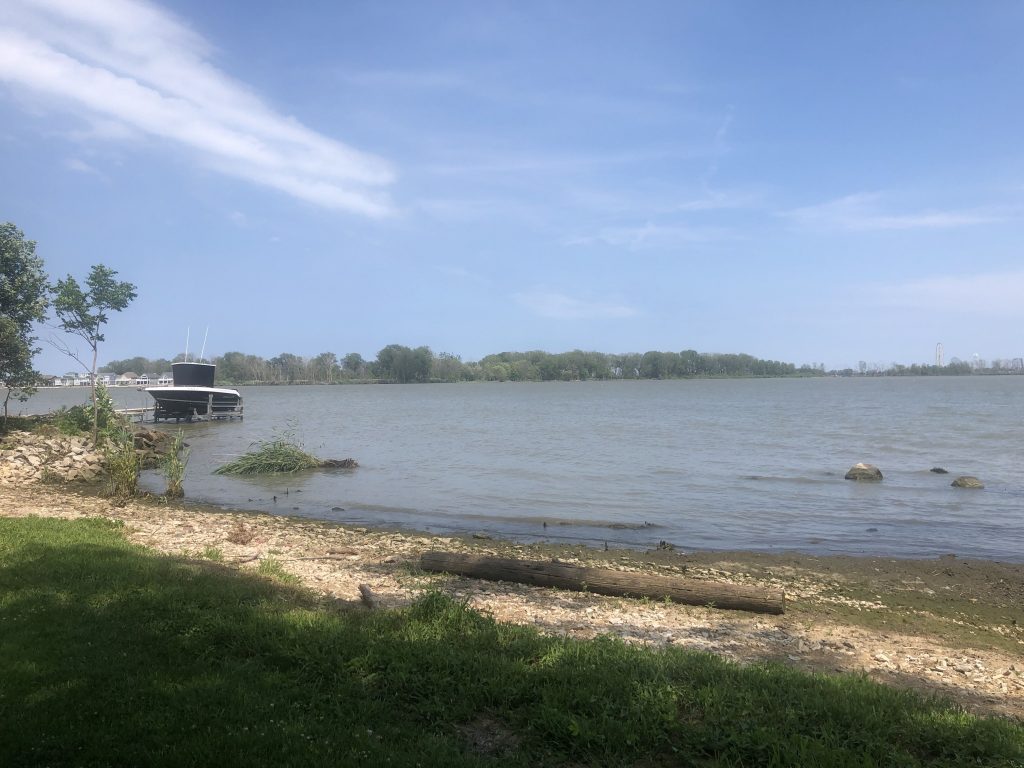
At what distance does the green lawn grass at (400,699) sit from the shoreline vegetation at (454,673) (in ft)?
0.06

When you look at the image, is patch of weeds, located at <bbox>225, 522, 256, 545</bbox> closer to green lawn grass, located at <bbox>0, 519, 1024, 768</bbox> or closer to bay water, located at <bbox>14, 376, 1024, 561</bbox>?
bay water, located at <bbox>14, 376, 1024, 561</bbox>

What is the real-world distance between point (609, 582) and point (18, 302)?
21501mm

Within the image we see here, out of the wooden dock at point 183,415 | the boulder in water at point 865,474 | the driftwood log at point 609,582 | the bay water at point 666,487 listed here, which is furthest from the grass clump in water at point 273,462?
the wooden dock at point 183,415

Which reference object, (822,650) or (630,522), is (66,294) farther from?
(822,650)

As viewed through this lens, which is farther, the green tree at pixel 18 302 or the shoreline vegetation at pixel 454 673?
the green tree at pixel 18 302

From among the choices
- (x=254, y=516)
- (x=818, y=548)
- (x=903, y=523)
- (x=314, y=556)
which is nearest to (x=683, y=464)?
(x=903, y=523)

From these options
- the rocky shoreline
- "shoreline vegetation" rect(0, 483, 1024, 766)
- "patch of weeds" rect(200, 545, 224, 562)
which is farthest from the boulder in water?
"patch of weeds" rect(200, 545, 224, 562)

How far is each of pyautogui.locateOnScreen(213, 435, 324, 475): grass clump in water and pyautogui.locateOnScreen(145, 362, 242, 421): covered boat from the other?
877 inches

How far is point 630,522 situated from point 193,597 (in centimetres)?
1168

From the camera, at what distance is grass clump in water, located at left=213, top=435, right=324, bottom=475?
990 inches

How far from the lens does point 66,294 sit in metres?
20.1

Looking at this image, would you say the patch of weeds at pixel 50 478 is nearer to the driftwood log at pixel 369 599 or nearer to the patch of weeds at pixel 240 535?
the patch of weeds at pixel 240 535

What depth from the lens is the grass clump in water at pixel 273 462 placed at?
82.5 feet

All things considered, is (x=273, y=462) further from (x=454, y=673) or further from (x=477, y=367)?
(x=477, y=367)
